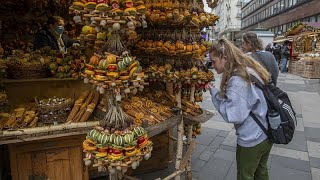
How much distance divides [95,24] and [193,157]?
347 cm

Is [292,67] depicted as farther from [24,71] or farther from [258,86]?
[24,71]

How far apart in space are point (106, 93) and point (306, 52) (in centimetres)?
1832

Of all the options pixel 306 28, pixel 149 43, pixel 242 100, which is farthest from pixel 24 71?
pixel 306 28

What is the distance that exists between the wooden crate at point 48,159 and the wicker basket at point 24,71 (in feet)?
2.95

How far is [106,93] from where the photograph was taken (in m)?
2.42

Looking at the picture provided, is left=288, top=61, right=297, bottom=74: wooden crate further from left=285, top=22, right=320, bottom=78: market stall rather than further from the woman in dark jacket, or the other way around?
the woman in dark jacket

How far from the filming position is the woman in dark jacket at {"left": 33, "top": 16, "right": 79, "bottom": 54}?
201 inches

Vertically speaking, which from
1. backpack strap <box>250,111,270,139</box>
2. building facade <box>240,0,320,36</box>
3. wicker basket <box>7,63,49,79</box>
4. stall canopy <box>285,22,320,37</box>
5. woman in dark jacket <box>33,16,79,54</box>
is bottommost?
backpack strap <box>250,111,270,139</box>

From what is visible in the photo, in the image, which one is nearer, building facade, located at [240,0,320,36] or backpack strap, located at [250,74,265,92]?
backpack strap, located at [250,74,265,92]

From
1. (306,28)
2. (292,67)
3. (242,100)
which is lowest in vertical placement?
(292,67)

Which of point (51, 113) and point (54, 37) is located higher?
point (54, 37)

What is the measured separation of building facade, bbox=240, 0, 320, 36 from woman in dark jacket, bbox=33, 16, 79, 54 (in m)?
29.1

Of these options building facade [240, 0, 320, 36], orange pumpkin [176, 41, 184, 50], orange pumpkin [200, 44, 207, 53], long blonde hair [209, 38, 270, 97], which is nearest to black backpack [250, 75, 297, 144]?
→ long blonde hair [209, 38, 270, 97]

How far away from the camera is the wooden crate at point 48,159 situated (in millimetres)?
3016
